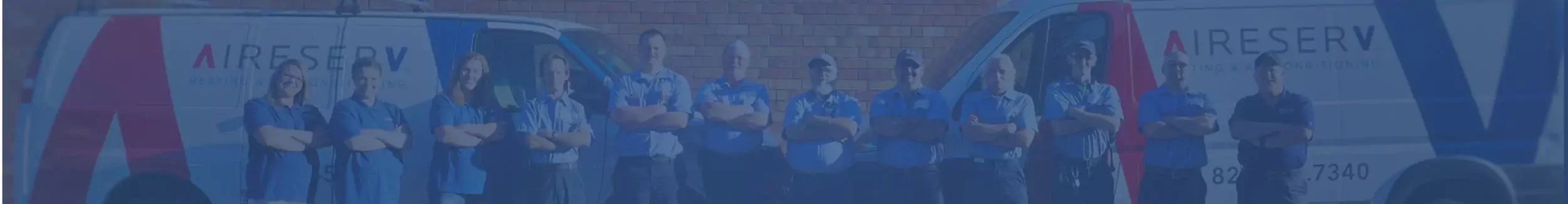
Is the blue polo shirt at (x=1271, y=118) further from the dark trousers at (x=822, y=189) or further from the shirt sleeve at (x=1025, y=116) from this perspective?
the dark trousers at (x=822, y=189)

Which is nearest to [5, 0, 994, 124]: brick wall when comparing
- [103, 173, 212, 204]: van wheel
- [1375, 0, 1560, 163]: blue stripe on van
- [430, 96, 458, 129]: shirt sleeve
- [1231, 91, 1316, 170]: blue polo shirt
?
A: [430, 96, 458, 129]: shirt sleeve

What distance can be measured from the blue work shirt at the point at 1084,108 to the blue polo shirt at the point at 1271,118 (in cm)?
45

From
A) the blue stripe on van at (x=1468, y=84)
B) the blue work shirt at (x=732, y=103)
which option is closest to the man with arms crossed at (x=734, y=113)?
the blue work shirt at (x=732, y=103)

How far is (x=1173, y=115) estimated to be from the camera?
3.88 meters

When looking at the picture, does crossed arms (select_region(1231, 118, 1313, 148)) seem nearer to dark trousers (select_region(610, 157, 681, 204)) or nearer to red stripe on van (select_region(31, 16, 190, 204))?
dark trousers (select_region(610, 157, 681, 204))

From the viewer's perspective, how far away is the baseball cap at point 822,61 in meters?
3.93

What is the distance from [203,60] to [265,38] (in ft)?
0.78

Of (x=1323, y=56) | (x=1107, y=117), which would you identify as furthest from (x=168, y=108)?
(x=1323, y=56)

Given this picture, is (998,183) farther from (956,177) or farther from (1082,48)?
(1082,48)

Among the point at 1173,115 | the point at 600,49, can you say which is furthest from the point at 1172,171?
the point at 600,49

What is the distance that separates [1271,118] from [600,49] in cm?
240

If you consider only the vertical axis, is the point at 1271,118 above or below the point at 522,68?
below

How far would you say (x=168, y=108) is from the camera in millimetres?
3949

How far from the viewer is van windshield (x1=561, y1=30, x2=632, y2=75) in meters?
3.91
